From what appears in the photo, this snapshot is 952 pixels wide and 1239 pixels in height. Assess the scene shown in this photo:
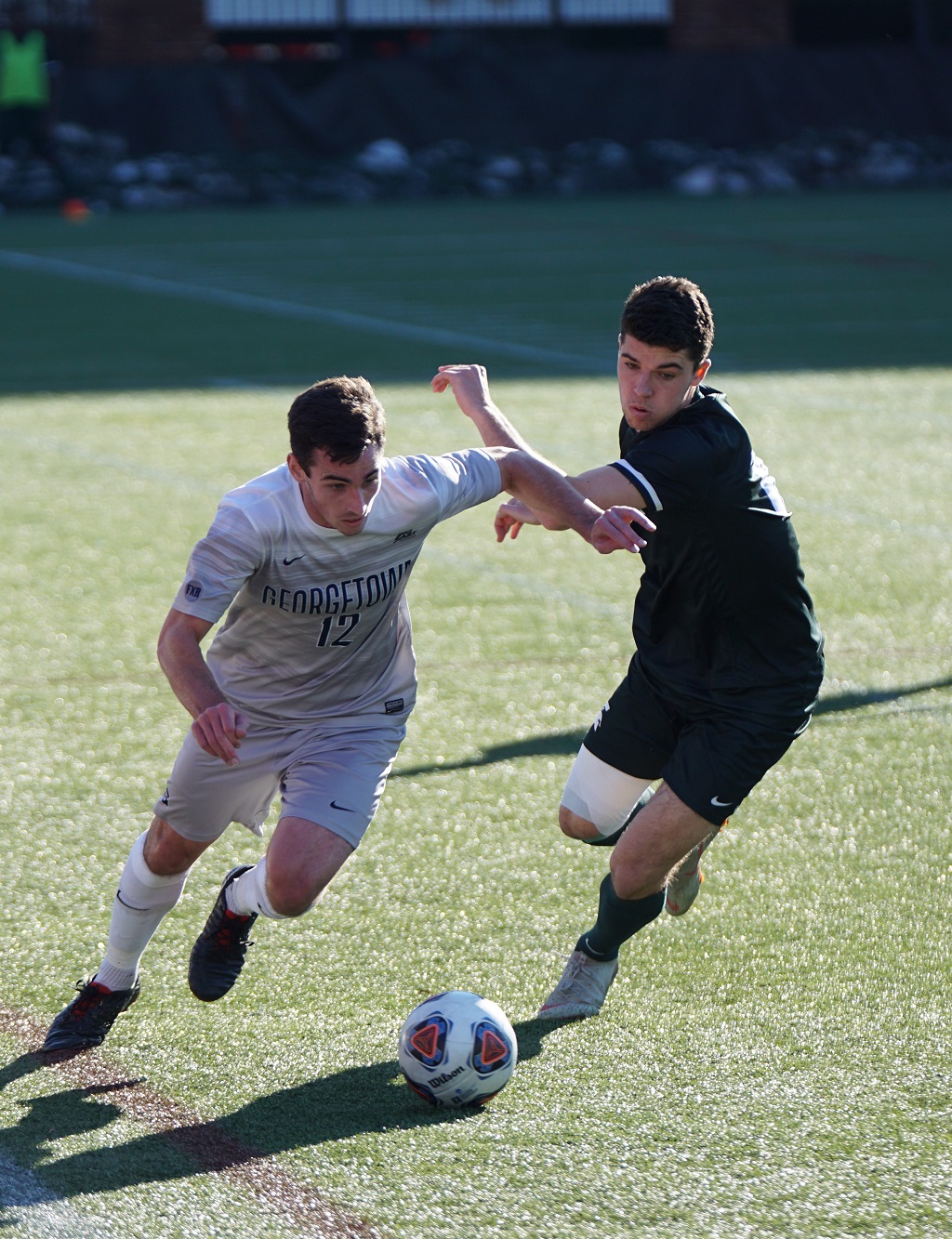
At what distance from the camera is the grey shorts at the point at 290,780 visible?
4707 millimetres

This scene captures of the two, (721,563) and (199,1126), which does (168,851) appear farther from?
(721,563)

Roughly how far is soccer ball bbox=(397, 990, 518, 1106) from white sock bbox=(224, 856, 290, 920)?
521 millimetres

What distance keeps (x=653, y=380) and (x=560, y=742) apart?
262 centimetres

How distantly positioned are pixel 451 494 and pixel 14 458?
8.20 m

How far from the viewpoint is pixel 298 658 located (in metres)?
4.83

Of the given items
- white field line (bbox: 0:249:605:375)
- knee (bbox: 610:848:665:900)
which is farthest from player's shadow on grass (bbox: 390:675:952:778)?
white field line (bbox: 0:249:605:375)

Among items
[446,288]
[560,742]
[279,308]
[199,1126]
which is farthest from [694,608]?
[446,288]

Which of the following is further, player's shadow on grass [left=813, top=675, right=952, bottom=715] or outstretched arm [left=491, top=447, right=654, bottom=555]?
player's shadow on grass [left=813, top=675, right=952, bottom=715]

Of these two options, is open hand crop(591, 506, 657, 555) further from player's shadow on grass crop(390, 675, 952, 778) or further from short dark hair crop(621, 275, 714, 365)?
player's shadow on grass crop(390, 675, 952, 778)

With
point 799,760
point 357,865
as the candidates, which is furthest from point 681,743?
point 799,760

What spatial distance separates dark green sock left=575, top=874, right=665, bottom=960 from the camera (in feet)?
15.7

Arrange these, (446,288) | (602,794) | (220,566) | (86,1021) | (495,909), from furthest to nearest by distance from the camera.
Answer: (446,288), (495,909), (602,794), (86,1021), (220,566)

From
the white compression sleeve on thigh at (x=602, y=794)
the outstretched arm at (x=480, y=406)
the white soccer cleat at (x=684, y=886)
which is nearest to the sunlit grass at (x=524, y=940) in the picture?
the white soccer cleat at (x=684, y=886)

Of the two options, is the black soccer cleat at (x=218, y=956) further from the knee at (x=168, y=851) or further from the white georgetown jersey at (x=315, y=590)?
the white georgetown jersey at (x=315, y=590)
